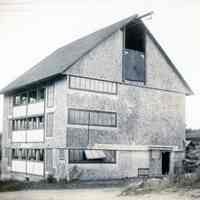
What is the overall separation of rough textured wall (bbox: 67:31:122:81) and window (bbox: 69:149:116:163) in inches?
213

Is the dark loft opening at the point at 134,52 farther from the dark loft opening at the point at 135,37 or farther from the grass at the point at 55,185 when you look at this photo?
the grass at the point at 55,185

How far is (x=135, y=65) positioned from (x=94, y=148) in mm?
7650

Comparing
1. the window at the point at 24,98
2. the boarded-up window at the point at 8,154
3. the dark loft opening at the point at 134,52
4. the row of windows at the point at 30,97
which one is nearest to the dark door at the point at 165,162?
the dark loft opening at the point at 134,52

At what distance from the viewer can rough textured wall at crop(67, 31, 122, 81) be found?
2811 cm

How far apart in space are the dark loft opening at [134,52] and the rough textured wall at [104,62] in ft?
2.52

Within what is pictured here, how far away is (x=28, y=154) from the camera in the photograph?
31.6 m

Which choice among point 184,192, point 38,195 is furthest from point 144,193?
point 38,195

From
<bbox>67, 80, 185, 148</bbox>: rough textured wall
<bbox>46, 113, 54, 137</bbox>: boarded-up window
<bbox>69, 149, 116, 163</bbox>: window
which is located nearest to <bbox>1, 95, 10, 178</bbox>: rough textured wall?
<bbox>46, 113, 54, 137</bbox>: boarded-up window

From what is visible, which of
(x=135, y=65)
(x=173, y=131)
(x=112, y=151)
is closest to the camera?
(x=112, y=151)

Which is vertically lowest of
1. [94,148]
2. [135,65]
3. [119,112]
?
[94,148]

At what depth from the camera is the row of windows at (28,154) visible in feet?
97.5

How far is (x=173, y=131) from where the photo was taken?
3391 centimetres

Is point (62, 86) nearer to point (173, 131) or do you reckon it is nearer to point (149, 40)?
point (149, 40)

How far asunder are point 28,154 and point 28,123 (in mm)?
2500
